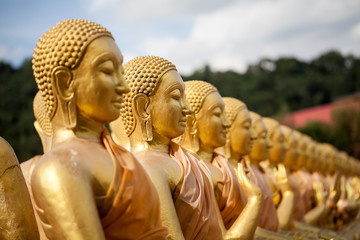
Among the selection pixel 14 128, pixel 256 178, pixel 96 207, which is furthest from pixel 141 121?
A: pixel 14 128

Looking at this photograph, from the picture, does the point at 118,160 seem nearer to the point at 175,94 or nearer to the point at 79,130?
the point at 79,130

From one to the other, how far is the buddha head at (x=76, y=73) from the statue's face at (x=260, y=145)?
457 cm

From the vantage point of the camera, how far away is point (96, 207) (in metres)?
2.80

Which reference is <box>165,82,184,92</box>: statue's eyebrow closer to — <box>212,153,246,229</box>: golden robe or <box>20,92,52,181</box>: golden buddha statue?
<box>212,153,246,229</box>: golden robe

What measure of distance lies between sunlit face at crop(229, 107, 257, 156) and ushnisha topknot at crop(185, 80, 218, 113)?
121 centimetres

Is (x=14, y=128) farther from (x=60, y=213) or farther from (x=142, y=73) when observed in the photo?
(x=60, y=213)

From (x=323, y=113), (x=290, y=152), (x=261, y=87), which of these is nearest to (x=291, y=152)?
(x=290, y=152)

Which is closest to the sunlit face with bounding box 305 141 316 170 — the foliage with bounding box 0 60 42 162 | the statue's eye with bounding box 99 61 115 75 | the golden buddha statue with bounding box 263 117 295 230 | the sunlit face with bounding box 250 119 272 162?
the golden buddha statue with bounding box 263 117 295 230

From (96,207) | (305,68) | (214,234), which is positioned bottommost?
(305,68)

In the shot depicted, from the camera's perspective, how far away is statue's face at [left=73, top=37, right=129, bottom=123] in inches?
120

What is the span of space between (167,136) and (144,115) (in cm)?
27

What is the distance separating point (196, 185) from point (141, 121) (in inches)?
26.7

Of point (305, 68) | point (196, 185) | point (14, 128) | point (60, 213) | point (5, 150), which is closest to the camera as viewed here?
point (60, 213)

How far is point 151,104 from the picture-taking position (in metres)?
4.09
